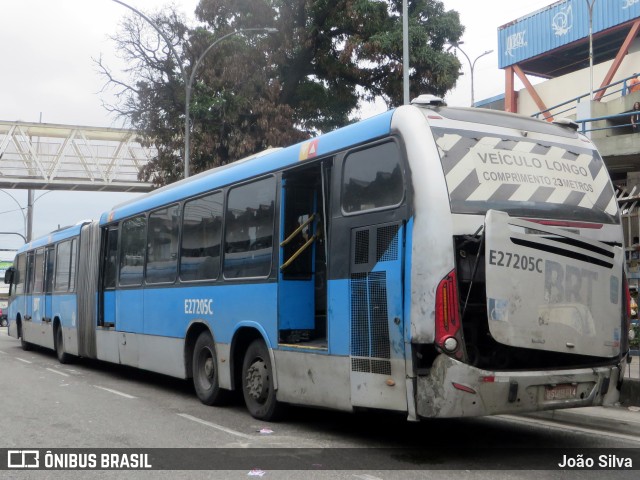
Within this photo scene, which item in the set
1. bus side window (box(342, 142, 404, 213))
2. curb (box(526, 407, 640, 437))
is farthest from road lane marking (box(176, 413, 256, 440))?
curb (box(526, 407, 640, 437))

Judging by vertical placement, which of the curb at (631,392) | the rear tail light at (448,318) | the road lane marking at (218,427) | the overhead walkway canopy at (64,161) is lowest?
the road lane marking at (218,427)

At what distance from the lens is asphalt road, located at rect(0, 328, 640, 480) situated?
688 centimetres

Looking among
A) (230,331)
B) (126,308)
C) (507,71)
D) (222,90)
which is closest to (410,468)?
(230,331)

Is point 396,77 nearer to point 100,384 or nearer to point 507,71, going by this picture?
point 100,384

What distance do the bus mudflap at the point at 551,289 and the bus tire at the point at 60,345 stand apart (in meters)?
13.6

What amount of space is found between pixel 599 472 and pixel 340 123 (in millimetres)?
22276

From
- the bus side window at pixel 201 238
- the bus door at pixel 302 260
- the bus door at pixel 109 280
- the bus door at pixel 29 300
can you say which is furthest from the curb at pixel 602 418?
the bus door at pixel 29 300

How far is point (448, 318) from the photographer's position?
265 inches

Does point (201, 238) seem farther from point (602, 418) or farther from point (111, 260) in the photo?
point (602, 418)

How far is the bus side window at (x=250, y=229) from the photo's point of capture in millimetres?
9445

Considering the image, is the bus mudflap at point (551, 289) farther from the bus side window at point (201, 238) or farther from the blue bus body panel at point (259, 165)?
the bus side window at point (201, 238)

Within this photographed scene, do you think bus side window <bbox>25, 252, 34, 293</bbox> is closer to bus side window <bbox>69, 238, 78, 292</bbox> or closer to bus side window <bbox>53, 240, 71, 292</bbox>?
bus side window <bbox>53, 240, 71, 292</bbox>

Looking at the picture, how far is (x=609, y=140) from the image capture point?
50.6ft

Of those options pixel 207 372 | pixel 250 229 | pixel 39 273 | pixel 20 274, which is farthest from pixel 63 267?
pixel 250 229
